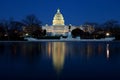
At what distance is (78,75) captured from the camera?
8945 millimetres

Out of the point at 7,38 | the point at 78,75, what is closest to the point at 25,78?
the point at 78,75

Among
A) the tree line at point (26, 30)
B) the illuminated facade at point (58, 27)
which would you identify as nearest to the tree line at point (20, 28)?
the tree line at point (26, 30)

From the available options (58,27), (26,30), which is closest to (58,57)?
(26,30)

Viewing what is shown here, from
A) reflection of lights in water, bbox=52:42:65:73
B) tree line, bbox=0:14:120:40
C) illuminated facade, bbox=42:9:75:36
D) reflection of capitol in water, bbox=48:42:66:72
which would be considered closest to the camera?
reflection of lights in water, bbox=52:42:65:73

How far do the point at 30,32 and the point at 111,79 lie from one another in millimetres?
76272

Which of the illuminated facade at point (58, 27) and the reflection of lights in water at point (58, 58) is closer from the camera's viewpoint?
the reflection of lights in water at point (58, 58)

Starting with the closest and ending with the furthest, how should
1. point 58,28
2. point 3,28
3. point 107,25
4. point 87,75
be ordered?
point 87,75, point 3,28, point 107,25, point 58,28

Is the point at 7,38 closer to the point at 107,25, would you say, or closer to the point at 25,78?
the point at 107,25

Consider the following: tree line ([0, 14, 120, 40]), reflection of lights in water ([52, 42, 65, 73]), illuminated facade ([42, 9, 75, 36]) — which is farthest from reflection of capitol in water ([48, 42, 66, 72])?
illuminated facade ([42, 9, 75, 36])

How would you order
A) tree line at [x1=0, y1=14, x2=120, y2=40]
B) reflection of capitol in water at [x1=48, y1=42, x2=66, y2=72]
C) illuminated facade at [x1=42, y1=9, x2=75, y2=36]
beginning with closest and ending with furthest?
reflection of capitol in water at [x1=48, y1=42, x2=66, y2=72]
tree line at [x1=0, y1=14, x2=120, y2=40]
illuminated facade at [x1=42, y1=9, x2=75, y2=36]

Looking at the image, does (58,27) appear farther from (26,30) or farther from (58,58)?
(58,58)

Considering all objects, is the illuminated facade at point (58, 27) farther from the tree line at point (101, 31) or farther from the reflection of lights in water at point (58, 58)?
the reflection of lights in water at point (58, 58)

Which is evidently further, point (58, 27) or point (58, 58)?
point (58, 27)

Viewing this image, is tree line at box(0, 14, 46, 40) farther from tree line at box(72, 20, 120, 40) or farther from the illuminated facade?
the illuminated facade
